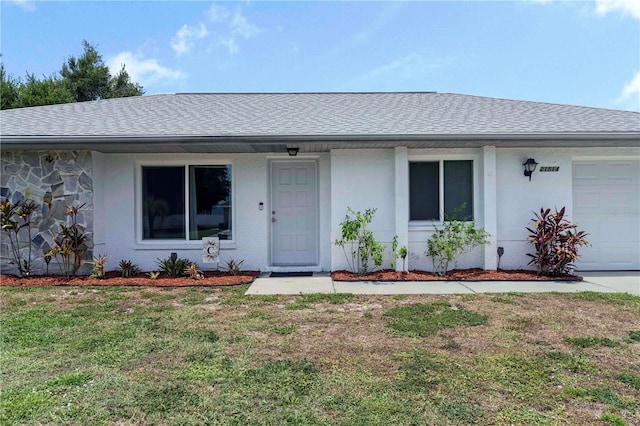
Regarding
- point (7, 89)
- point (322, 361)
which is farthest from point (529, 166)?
point (7, 89)

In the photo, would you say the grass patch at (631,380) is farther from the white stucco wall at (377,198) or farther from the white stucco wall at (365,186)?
the white stucco wall at (365,186)

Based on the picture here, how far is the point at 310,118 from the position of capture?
812 cm

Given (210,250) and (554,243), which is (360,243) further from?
(554,243)

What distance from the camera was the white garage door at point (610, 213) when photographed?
8.04 metres

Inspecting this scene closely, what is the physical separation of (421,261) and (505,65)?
20.8 feet

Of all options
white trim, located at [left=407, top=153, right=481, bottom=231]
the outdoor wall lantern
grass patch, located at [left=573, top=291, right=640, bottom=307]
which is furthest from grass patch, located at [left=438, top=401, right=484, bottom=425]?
the outdoor wall lantern

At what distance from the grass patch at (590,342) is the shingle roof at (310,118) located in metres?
4.02

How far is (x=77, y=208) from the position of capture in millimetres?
7367

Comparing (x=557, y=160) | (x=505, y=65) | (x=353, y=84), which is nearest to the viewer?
(x=557, y=160)

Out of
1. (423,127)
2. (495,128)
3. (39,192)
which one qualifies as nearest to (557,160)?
(495,128)

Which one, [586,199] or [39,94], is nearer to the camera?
[586,199]

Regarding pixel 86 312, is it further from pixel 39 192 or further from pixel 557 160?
pixel 557 160

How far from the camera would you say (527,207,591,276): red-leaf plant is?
7164 mm

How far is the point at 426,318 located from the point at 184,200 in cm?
565
